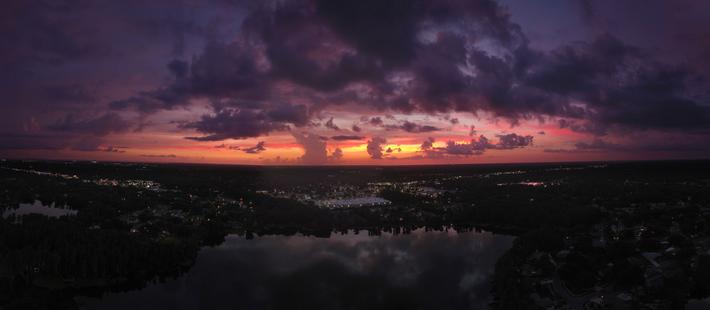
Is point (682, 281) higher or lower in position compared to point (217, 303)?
higher

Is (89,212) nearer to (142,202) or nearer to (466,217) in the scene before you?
(142,202)

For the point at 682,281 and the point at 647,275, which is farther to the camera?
the point at 647,275

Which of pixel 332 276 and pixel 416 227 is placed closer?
pixel 332 276

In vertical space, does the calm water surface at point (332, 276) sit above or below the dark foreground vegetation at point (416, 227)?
below

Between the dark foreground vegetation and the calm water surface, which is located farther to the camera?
the calm water surface

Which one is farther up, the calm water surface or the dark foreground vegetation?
the dark foreground vegetation

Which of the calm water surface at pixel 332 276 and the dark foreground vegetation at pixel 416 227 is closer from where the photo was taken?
the dark foreground vegetation at pixel 416 227

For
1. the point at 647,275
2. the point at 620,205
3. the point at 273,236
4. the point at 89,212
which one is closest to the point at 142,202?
the point at 89,212

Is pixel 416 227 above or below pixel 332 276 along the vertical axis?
above
